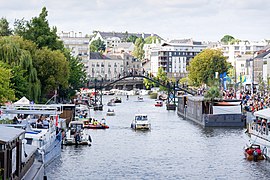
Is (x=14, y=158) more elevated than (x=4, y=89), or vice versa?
(x=4, y=89)

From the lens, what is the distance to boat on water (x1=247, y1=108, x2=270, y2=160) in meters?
51.3

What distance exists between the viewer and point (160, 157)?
54844mm

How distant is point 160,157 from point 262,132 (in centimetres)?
740

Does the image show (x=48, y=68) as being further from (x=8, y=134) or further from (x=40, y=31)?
(x=8, y=134)

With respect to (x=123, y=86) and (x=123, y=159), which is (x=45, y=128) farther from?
(x=123, y=86)

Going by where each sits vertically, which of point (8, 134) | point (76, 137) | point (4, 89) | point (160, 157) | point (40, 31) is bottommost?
point (160, 157)

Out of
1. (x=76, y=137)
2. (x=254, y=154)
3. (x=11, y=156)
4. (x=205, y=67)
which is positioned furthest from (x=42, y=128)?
(x=205, y=67)

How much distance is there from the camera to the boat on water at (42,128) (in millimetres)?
47362

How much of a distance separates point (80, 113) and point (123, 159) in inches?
1615

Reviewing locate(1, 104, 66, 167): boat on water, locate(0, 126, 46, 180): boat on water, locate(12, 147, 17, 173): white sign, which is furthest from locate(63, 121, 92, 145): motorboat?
locate(12, 147, 17, 173): white sign

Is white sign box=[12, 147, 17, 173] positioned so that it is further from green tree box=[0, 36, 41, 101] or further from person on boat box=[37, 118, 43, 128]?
green tree box=[0, 36, 41, 101]

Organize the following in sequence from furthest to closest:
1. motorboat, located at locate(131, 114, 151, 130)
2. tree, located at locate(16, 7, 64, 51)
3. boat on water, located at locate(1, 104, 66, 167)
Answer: tree, located at locate(16, 7, 64, 51), motorboat, located at locate(131, 114, 151, 130), boat on water, located at locate(1, 104, 66, 167)

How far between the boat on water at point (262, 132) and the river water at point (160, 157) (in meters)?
1.45

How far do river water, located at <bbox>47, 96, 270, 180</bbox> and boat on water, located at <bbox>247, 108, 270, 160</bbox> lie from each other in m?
1.45
